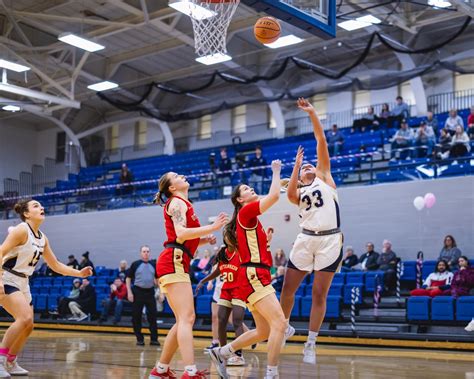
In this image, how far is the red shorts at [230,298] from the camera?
20.8 ft

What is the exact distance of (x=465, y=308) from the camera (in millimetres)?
11945

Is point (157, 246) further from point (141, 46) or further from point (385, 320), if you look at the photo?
point (385, 320)

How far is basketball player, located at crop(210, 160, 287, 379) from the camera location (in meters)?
5.97

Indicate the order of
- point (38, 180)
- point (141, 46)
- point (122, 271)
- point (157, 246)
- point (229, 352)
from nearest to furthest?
point (229, 352) → point (122, 271) → point (157, 246) → point (141, 46) → point (38, 180)

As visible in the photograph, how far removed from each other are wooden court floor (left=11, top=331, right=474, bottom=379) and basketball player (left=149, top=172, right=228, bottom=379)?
3.87ft

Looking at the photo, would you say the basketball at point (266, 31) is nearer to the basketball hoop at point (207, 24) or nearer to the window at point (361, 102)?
the basketball hoop at point (207, 24)

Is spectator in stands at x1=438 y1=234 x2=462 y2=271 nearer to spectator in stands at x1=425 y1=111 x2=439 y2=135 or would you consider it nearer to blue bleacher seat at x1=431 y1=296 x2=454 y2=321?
blue bleacher seat at x1=431 y1=296 x2=454 y2=321

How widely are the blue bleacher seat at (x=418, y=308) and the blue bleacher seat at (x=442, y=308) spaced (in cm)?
11

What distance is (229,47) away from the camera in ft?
73.4

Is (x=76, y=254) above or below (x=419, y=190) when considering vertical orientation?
below

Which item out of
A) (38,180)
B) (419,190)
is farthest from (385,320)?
(38,180)

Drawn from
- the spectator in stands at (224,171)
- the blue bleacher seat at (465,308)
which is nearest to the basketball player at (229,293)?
the blue bleacher seat at (465,308)

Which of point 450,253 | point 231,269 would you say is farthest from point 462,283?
point 231,269

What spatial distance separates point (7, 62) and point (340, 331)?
41.2 ft
